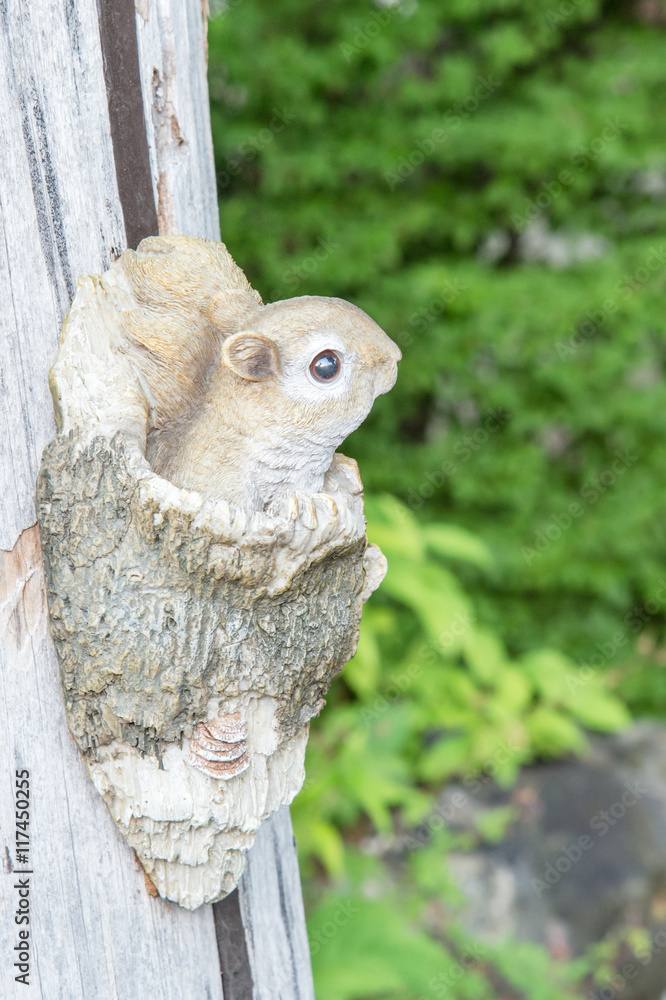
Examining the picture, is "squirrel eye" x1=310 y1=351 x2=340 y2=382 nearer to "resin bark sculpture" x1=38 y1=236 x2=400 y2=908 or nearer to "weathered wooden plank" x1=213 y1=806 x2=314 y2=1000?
"resin bark sculpture" x1=38 y1=236 x2=400 y2=908

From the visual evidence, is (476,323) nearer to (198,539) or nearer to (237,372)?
(237,372)

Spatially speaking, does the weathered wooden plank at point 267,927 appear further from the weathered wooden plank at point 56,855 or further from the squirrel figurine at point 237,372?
the squirrel figurine at point 237,372

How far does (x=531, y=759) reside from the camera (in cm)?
350

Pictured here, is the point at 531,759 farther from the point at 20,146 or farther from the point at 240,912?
the point at 20,146

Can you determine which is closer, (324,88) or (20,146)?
(20,146)

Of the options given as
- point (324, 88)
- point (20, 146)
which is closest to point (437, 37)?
point (324, 88)

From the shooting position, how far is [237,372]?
101cm

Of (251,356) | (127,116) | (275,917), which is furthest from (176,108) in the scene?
(275,917)

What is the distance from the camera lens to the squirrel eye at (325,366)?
1.02 m

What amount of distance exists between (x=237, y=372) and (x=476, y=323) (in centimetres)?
245

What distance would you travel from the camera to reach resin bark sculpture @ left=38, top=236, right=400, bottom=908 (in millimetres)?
967

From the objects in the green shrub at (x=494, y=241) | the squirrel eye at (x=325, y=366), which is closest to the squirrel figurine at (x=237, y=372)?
the squirrel eye at (x=325, y=366)

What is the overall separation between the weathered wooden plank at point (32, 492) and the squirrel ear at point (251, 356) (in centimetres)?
22

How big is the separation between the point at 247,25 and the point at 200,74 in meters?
2.01
